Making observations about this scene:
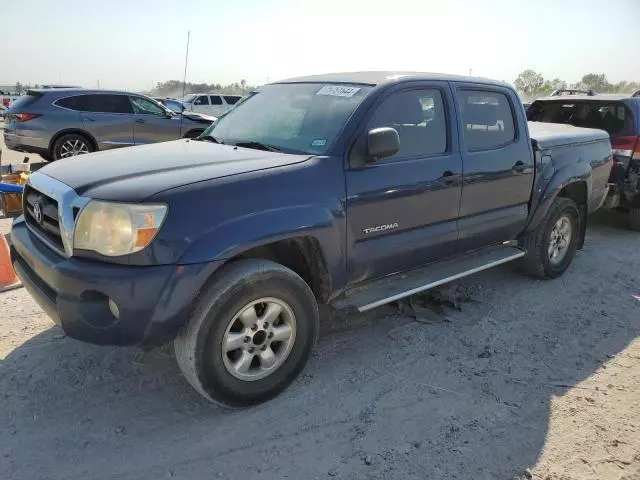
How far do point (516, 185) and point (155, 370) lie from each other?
3212 mm

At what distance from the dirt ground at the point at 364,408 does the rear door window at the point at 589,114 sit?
3.59m

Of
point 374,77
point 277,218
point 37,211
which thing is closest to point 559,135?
point 374,77

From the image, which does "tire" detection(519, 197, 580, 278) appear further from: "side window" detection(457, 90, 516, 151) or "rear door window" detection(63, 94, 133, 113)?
"rear door window" detection(63, 94, 133, 113)

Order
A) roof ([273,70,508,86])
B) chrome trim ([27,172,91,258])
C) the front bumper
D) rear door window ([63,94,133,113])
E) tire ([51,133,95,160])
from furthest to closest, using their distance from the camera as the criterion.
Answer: rear door window ([63,94,133,113]), tire ([51,133,95,160]), roof ([273,70,508,86]), chrome trim ([27,172,91,258]), the front bumper

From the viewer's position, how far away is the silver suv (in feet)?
32.0

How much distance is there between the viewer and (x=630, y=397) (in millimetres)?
3232

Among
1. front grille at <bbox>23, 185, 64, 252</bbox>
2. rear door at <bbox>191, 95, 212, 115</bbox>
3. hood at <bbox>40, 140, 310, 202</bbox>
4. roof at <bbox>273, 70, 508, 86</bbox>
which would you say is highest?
rear door at <bbox>191, 95, 212, 115</bbox>

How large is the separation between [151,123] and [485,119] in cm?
852

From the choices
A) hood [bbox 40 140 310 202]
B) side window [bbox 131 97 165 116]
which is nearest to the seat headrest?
hood [bbox 40 140 310 202]

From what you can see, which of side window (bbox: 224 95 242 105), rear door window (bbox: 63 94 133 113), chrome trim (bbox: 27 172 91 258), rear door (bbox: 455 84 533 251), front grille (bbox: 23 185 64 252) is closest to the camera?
chrome trim (bbox: 27 172 91 258)

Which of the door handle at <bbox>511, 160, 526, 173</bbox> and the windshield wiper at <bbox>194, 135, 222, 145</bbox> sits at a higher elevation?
the windshield wiper at <bbox>194, 135, 222, 145</bbox>

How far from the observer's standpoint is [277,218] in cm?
286

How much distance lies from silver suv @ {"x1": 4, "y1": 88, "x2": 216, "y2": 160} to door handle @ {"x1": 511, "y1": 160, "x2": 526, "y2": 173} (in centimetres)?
836

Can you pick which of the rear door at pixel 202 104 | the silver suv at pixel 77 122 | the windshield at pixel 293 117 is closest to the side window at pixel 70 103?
the silver suv at pixel 77 122
